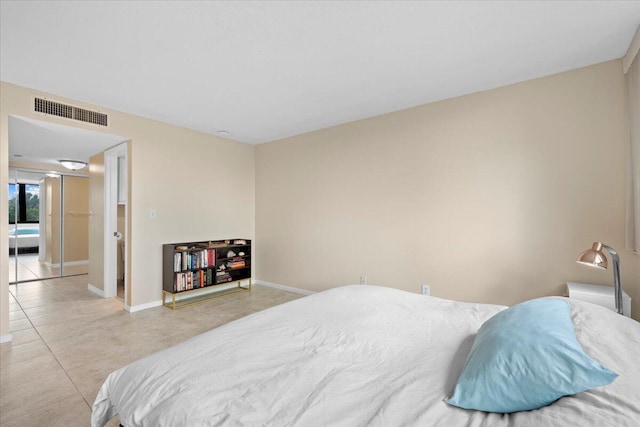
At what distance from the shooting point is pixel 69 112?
10.8 ft

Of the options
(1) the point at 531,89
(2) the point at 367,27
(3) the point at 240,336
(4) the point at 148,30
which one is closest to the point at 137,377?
(3) the point at 240,336

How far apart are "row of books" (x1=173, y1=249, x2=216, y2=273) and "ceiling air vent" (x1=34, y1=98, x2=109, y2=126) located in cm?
186

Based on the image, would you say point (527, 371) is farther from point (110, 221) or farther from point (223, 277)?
point (110, 221)

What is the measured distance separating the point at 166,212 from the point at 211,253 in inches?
33.6

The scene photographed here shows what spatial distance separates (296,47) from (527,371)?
241 cm

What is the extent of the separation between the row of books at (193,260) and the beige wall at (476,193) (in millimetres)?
1323

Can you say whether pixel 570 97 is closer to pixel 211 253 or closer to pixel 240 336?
pixel 240 336

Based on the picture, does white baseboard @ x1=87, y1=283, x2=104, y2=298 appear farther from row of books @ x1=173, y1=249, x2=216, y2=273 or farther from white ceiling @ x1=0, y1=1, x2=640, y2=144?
white ceiling @ x1=0, y1=1, x2=640, y2=144

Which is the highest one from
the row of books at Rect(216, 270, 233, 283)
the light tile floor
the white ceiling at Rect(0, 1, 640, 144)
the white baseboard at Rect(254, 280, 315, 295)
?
the white ceiling at Rect(0, 1, 640, 144)

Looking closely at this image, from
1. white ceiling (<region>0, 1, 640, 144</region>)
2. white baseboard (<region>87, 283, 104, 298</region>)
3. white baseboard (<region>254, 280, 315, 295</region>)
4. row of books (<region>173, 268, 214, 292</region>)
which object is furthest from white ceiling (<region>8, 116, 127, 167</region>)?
white baseboard (<region>254, 280, 315, 295</region>)

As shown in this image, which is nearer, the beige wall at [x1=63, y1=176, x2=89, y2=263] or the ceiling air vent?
the ceiling air vent

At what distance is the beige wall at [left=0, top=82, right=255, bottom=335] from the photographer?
151 inches

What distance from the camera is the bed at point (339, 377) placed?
88cm

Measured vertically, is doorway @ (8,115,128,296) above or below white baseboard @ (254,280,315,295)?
above
